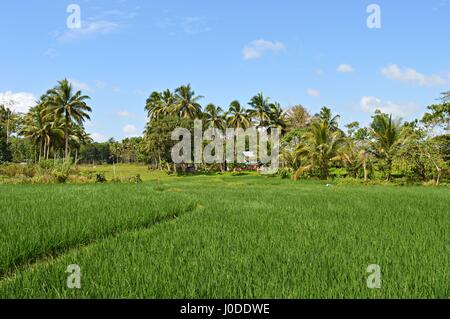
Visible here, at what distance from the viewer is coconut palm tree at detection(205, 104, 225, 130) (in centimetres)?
4850

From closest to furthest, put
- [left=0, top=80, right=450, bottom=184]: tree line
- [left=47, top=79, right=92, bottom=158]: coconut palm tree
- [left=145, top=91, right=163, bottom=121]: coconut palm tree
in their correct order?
[left=0, top=80, right=450, bottom=184]: tree line < [left=47, top=79, right=92, bottom=158]: coconut palm tree < [left=145, top=91, right=163, bottom=121]: coconut palm tree

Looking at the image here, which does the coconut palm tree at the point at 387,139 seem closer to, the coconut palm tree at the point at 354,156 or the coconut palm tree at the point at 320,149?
the coconut palm tree at the point at 354,156

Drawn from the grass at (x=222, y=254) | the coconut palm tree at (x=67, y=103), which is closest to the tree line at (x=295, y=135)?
the coconut palm tree at (x=67, y=103)

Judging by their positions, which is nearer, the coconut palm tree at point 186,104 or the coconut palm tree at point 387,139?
the coconut palm tree at point 387,139

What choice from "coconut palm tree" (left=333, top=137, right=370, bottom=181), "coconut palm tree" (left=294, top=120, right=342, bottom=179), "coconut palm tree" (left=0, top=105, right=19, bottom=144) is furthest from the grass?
"coconut palm tree" (left=0, top=105, right=19, bottom=144)

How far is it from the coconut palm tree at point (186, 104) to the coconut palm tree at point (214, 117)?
5.71 feet

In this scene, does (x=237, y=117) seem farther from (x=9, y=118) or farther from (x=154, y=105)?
(x=9, y=118)

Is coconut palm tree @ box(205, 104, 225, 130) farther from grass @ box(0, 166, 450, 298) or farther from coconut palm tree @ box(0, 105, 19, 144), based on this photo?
grass @ box(0, 166, 450, 298)

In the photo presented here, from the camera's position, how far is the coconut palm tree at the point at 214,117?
159 ft

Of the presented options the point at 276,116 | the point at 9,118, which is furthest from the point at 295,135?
the point at 9,118

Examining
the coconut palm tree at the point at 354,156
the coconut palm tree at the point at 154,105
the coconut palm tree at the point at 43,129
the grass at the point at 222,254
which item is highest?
the coconut palm tree at the point at 154,105

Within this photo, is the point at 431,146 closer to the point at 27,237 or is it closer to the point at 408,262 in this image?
the point at 408,262

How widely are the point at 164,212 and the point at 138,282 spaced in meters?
5.15
